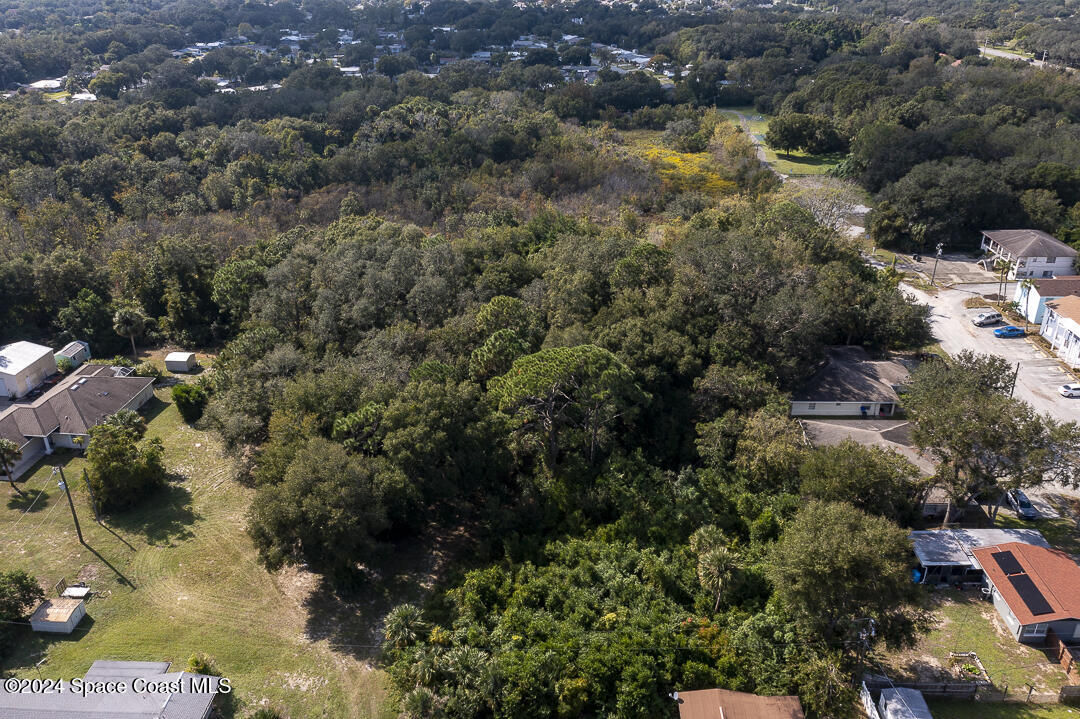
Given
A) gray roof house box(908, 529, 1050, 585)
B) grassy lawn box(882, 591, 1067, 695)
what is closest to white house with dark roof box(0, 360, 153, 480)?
grassy lawn box(882, 591, 1067, 695)

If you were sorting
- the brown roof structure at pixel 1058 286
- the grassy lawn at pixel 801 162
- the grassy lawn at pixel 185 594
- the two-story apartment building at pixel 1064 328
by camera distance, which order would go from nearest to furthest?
the grassy lawn at pixel 185 594 < the two-story apartment building at pixel 1064 328 < the brown roof structure at pixel 1058 286 < the grassy lawn at pixel 801 162

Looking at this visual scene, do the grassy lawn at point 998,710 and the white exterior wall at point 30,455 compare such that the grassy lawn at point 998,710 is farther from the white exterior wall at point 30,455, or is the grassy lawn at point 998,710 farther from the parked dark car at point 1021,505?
the white exterior wall at point 30,455

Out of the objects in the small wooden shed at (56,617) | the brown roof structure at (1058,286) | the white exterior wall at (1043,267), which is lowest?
the small wooden shed at (56,617)

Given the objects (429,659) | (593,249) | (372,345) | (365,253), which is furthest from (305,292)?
(429,659)

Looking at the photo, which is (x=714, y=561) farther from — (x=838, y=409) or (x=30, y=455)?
(x=30, y=455)

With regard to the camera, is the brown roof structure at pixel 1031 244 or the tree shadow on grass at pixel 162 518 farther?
the brown roof structure at pixel 1031 244

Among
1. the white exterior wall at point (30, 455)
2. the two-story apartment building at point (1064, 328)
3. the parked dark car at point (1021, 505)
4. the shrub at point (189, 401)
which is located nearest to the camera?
the parked dark car at point (1021, 505)

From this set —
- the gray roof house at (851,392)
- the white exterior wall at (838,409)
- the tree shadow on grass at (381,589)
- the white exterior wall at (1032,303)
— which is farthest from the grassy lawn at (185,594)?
the white exterior wall at (1032,303)
